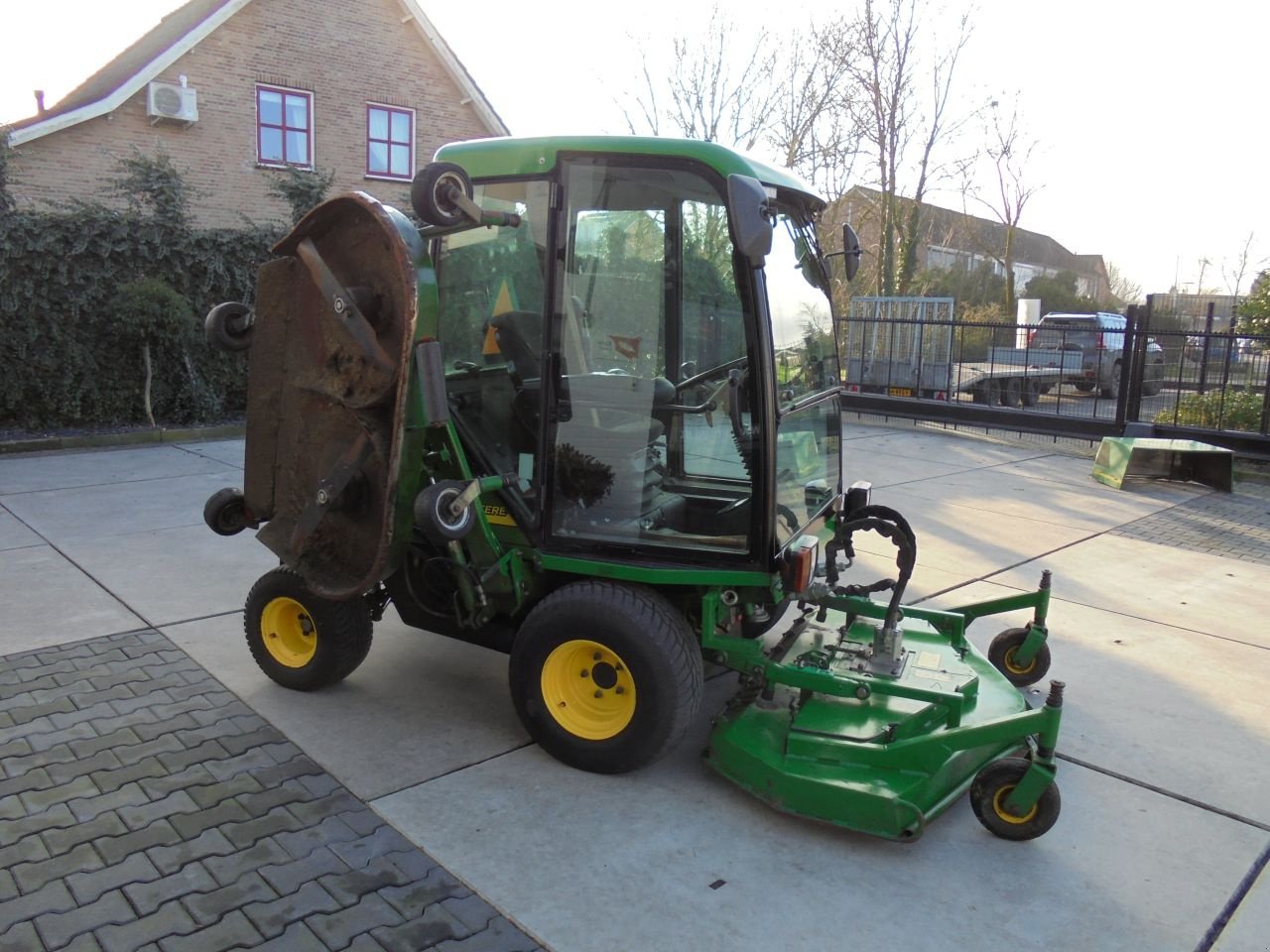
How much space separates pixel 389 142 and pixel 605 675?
63.6 ft

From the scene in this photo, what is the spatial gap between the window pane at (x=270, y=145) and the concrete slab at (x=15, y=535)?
13.9 m

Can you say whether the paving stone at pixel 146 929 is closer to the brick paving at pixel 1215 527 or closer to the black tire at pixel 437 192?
the black tire at pixel 437 192

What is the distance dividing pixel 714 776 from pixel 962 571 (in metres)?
3.36

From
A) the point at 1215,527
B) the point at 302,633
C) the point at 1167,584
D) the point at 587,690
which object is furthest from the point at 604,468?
the point at 1215,527

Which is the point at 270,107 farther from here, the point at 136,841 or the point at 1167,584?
the point at 136,841

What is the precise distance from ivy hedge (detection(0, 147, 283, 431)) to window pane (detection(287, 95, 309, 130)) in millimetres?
8578

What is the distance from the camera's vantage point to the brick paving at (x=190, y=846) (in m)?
2.47

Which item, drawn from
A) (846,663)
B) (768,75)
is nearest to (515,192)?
(846,663)

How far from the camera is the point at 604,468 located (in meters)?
3.40

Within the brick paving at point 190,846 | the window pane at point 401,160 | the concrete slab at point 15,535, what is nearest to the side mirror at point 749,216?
the brick paving at point 190,846

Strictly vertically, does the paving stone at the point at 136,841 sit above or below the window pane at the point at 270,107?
below

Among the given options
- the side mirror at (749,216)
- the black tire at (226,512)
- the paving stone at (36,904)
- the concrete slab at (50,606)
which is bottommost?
the paving stone at (36,904)

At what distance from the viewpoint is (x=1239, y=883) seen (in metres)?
2.88

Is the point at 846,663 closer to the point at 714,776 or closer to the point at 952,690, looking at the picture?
the point at 952,690
